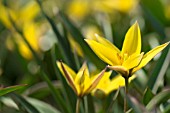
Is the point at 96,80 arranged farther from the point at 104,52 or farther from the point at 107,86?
the point at 107,86

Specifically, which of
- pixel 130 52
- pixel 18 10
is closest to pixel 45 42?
Result: pixel 18 10

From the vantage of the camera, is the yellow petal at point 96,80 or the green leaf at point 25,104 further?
the green leaf at point 25,104

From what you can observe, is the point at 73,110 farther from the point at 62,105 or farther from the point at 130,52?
the point at 130,52

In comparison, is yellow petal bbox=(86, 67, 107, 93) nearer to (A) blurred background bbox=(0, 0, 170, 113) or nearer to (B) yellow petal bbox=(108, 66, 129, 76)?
(B) yellow petal bbox=(108, 66, 129, 76)

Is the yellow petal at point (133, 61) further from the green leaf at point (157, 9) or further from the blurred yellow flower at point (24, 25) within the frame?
the green leaf at point (157, 9)

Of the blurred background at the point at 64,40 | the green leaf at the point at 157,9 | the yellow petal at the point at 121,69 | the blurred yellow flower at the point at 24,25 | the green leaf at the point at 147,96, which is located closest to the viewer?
the yellow petal at the point at 121,69

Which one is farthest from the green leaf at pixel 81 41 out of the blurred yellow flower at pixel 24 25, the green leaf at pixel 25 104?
the green leaf at pixel 25 104

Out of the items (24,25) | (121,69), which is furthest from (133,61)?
(24,25)
